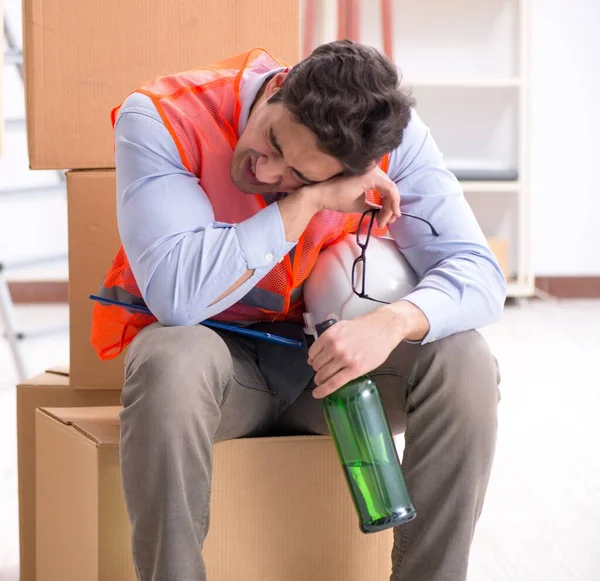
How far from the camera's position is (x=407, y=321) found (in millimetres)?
1243

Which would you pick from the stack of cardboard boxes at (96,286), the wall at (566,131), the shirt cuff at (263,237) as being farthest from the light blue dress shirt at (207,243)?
the wall at (566,131)

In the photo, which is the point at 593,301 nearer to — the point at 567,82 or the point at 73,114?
the point at 567,82

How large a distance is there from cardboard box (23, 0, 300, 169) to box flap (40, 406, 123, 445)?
1.32 ft

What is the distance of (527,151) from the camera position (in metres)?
4.52

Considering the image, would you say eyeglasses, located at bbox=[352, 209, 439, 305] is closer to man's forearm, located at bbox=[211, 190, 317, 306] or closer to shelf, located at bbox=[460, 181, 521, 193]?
man's forearm, located at bbox=[211, 190, 317, 306]

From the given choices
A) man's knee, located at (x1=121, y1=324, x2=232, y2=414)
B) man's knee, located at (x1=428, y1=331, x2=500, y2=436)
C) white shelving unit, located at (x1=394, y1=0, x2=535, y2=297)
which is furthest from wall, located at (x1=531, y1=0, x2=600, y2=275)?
man's knee, located at (x1=121, y1=324, x2=232, y2=414)

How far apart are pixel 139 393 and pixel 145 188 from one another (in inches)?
11.0

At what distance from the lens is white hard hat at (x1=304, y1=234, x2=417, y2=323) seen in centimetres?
131

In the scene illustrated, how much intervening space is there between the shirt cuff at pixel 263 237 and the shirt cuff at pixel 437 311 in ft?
0.60

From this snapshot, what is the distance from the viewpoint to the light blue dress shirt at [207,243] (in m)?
1.24

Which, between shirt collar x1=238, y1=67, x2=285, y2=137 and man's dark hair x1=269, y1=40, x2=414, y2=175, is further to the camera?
shirt collar x1=238, y1=67, x2=285, y2=137

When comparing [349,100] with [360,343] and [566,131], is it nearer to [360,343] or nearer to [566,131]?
[360,343]

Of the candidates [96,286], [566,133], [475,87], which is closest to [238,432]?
[96,286]

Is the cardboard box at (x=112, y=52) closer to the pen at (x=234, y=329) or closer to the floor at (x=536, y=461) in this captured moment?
the pen at (x=234, y=329)
